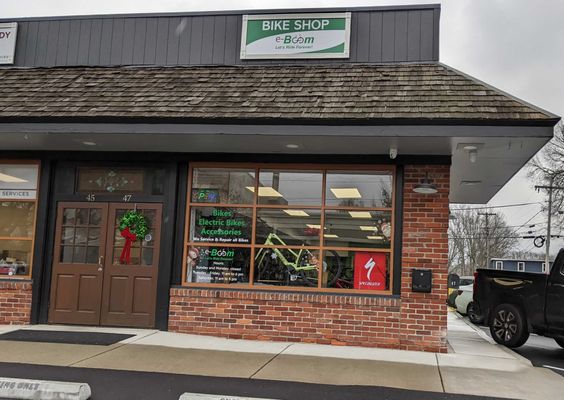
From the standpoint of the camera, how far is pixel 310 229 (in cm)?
938

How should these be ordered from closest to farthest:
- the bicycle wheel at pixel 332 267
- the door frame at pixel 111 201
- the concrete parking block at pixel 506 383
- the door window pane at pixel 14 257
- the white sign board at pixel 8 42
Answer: the concrete parking block at pixel 506 383
the bicycle wheel at pixel 332 267
the door frame at pixel 111 201
the door window pane at pixel 14 257
the white sign board at pixel 8 42

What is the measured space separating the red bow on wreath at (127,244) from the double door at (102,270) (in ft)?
0.13

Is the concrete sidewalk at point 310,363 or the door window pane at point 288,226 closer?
the concrete sidewalk at point 310,363

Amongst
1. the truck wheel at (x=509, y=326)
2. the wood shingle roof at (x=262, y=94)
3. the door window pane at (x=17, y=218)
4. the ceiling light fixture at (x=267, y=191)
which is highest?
the wood shingle roof at (x=262, y=94)

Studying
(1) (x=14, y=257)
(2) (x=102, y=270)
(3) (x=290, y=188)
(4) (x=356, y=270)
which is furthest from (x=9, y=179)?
(4) (x=356, y=270)

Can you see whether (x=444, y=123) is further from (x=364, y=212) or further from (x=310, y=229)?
(x=310, y=229)

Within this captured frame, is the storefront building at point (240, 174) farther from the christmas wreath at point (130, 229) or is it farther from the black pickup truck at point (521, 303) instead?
the black pickup truck at point (521, 303)

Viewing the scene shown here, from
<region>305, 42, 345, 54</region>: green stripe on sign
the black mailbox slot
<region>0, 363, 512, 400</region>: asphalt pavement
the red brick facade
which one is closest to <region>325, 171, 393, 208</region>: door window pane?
the red brick facade

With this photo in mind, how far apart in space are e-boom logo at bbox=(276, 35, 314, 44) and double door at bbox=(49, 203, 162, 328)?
3.60m

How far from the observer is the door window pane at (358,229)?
362 inches

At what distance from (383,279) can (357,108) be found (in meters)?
2.82

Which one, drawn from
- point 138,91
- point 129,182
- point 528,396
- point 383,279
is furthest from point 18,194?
point 528,396

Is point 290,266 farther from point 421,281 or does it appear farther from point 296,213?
point 421,281

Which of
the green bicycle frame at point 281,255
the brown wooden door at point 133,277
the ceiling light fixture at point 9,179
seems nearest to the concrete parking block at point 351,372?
the green bicycle frame at point 281,255
